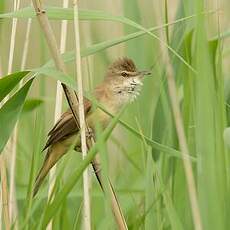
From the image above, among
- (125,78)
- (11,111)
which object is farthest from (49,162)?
(11,111)

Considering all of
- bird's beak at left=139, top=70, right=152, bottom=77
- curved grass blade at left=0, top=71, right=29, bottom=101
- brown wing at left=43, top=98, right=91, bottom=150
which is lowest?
brown wing at left=43, top=98, right=91, bottom=150

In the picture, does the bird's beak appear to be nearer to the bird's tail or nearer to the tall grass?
the tall grass

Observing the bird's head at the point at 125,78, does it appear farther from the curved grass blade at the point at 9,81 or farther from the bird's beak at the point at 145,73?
the curved grass blade at the point at 9,81

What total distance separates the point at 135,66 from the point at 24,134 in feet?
2.34

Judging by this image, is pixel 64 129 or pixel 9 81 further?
pixel 64 129

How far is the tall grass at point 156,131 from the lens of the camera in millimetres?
1580

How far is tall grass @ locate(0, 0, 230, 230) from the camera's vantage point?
5.18 feet

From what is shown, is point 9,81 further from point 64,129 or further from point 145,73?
point 64,129

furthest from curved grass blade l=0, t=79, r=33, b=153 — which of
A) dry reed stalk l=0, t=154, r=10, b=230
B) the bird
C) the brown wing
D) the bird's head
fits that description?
Answer: the brown wing

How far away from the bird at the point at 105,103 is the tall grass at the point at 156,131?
69mm

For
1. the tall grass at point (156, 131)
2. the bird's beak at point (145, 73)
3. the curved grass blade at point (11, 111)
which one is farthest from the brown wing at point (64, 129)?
the curved grass blade at point (11, 111)

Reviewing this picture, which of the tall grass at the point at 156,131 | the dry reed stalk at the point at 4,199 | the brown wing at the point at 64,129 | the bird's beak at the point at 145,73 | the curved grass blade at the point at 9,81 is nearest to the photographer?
the tall grass at the point at 156,131

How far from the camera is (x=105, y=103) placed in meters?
2.98

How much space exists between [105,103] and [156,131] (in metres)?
0.75
